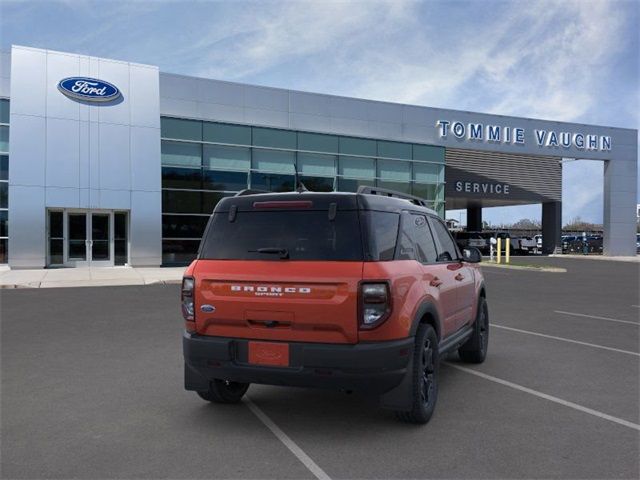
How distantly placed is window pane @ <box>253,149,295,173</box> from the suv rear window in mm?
21892

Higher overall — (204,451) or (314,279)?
(314,279)

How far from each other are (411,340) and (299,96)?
24024mm

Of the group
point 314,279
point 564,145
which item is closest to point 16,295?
point 314,279

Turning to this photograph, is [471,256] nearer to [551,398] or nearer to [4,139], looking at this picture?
[551,398]

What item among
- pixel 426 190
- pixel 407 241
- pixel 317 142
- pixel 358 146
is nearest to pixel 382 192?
pixel 407 241

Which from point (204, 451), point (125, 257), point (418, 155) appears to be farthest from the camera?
point (418, 155)

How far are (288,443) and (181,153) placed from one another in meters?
21.9

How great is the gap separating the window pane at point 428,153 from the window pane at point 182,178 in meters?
11.8

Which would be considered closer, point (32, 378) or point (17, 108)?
point (32, 378)

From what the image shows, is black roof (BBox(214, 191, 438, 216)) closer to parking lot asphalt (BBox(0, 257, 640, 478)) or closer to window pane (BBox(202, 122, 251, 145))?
parking lot asphalt (BBox(0, 257, 640, 478))

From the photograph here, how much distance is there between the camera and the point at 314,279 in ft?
13.9

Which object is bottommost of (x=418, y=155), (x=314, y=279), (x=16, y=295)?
(x=16, y=295)

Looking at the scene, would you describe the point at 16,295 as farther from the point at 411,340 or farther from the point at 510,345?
the point at 411,340

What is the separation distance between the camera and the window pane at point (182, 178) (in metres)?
24.3
